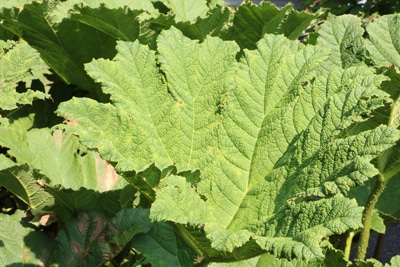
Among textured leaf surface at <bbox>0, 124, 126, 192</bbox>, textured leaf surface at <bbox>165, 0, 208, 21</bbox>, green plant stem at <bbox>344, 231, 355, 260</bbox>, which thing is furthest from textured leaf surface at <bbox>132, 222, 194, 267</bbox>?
textured leaf surface at <bbox>165, 0, 208, 21</bbox>

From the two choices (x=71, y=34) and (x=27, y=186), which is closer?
(x=27, y=186)

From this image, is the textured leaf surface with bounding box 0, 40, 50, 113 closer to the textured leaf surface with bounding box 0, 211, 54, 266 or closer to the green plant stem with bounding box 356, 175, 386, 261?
the textured leaf surface with bounding box 0, 211, 54, 266

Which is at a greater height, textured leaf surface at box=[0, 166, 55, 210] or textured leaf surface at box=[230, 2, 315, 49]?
textured leaf surface at box=[230, 2, 315, 49]

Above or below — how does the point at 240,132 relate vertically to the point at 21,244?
above

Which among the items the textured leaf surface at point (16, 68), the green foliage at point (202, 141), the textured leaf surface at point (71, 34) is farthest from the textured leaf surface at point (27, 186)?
the textured leaf surface at point (71, 34)

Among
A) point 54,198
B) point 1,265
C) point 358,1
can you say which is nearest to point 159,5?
point 54,198

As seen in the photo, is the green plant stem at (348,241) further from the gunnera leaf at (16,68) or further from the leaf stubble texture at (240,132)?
the gunnera leaf at (16,68)

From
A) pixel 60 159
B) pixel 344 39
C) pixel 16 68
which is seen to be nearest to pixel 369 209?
pixel 344 39

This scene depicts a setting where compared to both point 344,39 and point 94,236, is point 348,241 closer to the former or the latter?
point 344,39
